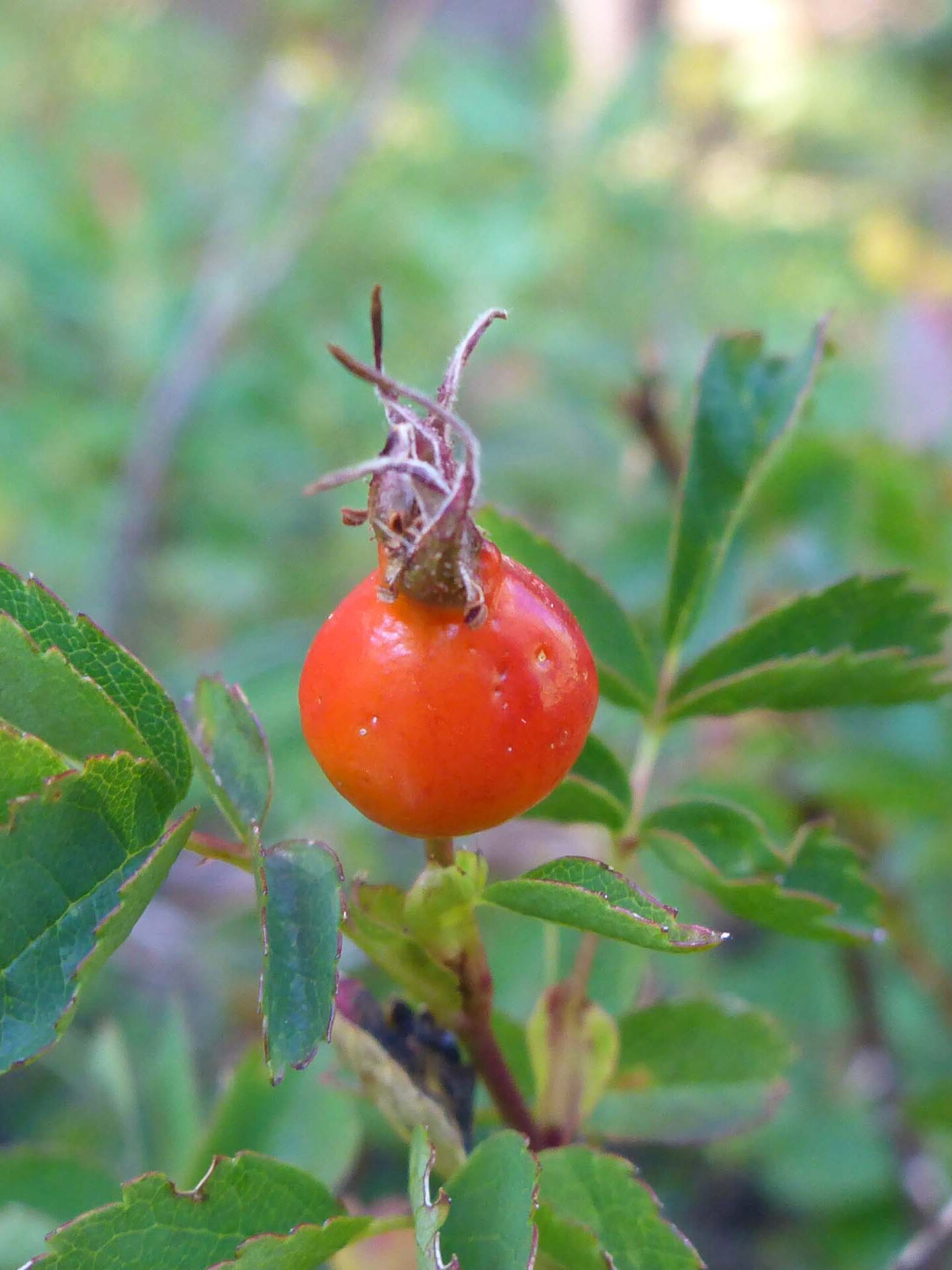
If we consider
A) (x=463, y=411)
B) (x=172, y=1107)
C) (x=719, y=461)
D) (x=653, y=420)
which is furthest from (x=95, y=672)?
(x=463, y=411)

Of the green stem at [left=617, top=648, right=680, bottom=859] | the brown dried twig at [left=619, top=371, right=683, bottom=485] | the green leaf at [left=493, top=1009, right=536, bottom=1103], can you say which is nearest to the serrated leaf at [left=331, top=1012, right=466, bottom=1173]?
the green leaf at [left=493, top=1009, right=536, bottom=1103]

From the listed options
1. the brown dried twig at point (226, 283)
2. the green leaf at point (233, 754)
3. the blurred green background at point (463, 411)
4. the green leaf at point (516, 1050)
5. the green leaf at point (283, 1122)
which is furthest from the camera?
the brown dried twig at point (226, 283)

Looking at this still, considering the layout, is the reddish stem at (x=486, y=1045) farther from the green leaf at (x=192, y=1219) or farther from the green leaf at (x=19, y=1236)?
the green leaf at (x=19, y=1236)

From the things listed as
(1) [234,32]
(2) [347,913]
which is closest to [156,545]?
(2) [347,913]

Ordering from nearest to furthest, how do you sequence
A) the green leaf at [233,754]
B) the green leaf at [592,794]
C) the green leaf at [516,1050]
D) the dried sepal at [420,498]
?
the dried sepal at [420,498]
the green leaf at [233,754]
the green leaf at [592,794]
the green leaf at [516,1050]

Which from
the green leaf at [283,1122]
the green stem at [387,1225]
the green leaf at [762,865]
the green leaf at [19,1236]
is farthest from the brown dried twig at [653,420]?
the green leaf at [19,1236]

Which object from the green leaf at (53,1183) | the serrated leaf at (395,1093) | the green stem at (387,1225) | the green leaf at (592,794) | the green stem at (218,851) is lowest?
the green stem at (387,1225)
